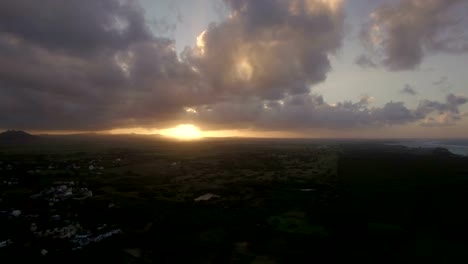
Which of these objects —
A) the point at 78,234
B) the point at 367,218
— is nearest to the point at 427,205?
the point at 367,218

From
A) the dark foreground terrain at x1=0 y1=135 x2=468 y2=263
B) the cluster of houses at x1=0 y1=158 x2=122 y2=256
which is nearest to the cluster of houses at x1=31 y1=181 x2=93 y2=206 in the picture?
the cluster of houses at x1=0 y1=158 x2=122 y2=256

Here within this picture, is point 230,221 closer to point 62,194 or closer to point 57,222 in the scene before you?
point 57,222

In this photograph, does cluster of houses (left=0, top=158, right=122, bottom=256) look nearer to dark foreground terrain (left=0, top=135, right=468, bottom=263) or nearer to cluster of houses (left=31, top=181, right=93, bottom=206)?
cluster of houses (left=31, top=181, right=93, bottom=206)

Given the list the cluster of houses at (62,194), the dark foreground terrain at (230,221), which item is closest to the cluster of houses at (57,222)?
the cluster of houses at (62,194)

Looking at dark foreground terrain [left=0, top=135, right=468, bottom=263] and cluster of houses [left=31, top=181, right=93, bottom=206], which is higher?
cluster of houses [left=31, top=181, right=93, bottom=206]

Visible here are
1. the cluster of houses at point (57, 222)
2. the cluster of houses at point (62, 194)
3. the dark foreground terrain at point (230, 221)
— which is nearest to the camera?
the dark foreground terrain at point (230, 221)

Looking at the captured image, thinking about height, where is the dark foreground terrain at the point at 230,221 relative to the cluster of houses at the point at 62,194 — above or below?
below

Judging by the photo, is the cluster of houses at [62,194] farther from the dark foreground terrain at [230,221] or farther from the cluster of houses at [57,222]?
the dark foreground terrain at [230,221]

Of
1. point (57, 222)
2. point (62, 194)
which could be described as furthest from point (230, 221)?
point (62, 194)

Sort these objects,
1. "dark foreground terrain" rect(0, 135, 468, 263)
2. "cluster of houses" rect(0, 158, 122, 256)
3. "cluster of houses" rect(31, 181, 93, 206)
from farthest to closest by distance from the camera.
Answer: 1. "cluster of houses" rect(31, 181, 93, 206)
2. "cluster of houses" rect(0, 158, 122, 256)
3. "dark foreground terrain" rect(0, 135, 468, 263)

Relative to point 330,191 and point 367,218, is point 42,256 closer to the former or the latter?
point 367,218

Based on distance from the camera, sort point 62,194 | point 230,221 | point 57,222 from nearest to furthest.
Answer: point 57,222 < point 230,221 < point 62,194

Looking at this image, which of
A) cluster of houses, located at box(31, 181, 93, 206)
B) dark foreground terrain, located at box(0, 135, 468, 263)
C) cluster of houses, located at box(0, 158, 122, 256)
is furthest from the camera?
cluster of houses, located at box(31, 181, 93, 206)
